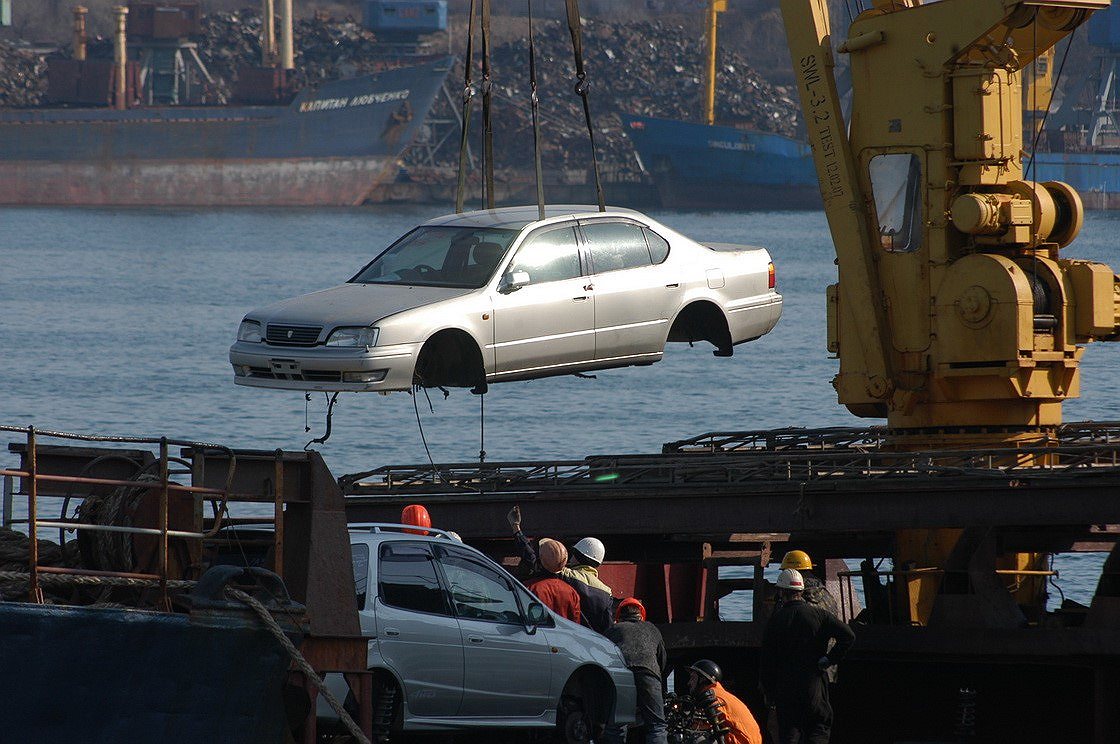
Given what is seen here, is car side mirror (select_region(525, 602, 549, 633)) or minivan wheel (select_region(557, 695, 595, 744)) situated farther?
minivan wheel (select_region(557, 695, 595, 744))

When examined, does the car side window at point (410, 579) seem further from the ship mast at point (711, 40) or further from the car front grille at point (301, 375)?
the ship mast at point (711, 40)

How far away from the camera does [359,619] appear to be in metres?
9.50

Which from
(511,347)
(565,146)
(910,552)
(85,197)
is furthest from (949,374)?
(565,146)

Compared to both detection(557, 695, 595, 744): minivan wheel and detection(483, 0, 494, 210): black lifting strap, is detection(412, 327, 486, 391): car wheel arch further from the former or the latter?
detection(557, 695, 595, 744): minivan wheel

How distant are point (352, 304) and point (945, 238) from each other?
4750 millimetres

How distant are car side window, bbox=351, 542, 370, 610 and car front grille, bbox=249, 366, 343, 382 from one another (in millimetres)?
3788

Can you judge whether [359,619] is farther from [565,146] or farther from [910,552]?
[565,146]

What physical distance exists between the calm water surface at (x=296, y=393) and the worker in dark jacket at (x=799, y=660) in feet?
50.2

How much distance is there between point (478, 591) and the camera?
10312 mm

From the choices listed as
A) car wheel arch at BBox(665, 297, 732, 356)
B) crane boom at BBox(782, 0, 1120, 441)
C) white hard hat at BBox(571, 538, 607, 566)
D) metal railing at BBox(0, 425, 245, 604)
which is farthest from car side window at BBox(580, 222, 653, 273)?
metal railing at BBox(0, 425, 245, 604)

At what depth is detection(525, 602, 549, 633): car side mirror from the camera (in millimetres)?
10469

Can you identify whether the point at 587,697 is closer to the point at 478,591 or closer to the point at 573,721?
the point at 573,721

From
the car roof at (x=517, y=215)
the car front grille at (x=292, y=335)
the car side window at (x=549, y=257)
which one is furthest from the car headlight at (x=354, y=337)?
the car roof at (x=517, y=215)

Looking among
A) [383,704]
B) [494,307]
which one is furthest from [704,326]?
[383,704]
